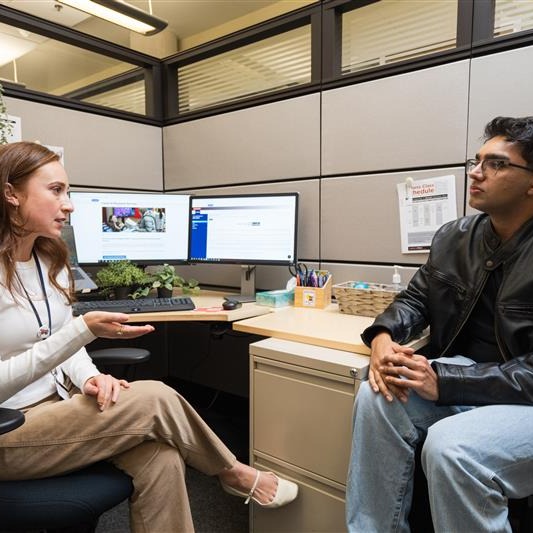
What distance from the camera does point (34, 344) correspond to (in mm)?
1029

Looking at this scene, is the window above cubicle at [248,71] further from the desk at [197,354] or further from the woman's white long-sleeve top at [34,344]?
the woman's white long-sleeve top at [34,344]

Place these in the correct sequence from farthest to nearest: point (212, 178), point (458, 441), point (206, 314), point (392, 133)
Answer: point (212, 178)
point (392, 133)
point (206, 314)
point (458, 441)

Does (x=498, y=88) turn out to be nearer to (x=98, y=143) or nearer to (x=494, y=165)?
(x=494, y=165)

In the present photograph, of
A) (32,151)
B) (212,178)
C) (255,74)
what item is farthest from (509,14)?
(255,74)

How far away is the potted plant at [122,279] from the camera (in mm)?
1749

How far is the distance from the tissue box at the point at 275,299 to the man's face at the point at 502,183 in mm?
796

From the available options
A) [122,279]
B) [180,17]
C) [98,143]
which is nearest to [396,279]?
[122,279]

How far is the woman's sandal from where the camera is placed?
3.88 ft

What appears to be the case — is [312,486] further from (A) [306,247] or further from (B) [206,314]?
(A) [306,247]

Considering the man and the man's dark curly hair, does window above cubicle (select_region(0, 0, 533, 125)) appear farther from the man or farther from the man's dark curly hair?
the man

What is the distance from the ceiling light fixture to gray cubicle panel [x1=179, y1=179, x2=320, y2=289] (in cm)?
89

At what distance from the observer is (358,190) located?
180 centimetres

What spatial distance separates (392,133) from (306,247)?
0.60 meters

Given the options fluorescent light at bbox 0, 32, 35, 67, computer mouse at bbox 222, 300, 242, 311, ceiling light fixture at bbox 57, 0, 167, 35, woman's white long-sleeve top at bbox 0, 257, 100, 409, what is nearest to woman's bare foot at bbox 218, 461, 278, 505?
woman's white long-sleeve top at bbox 0, 257, 100, 409
